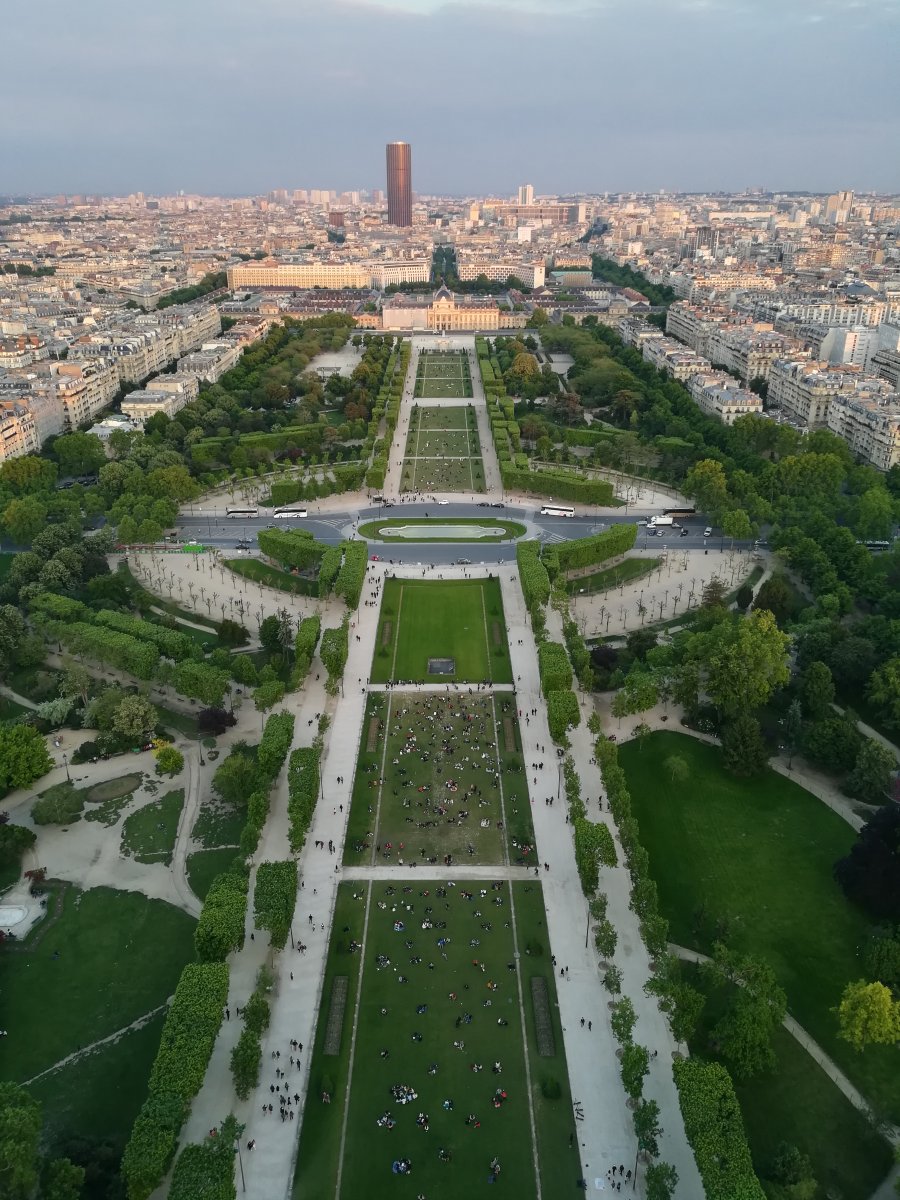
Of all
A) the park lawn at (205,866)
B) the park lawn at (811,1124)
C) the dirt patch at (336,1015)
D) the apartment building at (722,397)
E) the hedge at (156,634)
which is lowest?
the park lawn at (811,1124)

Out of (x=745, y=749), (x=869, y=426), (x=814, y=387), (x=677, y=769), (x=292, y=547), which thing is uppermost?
(x=814, y=387)

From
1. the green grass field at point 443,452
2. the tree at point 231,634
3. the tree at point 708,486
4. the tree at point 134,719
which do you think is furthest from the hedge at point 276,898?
the green grass field at point 443,452

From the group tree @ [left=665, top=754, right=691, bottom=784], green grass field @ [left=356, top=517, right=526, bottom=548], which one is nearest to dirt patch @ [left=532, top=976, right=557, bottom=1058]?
tree @ [left=665, top=754, right=691, bottom=784]

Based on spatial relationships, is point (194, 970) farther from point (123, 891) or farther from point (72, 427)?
point (72, 427)

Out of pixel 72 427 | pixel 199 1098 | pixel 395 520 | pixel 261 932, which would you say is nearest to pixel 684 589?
pixel 395 520

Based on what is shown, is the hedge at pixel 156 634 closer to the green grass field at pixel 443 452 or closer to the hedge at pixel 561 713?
the hedge at pixel 561 713

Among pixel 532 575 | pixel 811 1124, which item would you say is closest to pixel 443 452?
pixel 532 575

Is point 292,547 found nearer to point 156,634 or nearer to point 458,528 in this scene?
point 156,634
